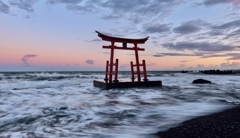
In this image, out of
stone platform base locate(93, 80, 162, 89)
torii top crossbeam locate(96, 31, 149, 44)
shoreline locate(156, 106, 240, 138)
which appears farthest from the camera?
torii top crossbeam locate(96, 31, 149, 44)

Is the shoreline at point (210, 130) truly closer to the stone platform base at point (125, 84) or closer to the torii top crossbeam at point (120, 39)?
the stone platform base at point (125, 84)

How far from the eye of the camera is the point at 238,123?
5.02 metres

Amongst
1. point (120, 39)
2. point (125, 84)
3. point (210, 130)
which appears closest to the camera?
point (210, 130)

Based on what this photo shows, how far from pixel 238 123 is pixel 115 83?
1095 cm

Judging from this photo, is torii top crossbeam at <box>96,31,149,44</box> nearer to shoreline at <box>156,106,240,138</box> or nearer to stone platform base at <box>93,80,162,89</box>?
stone platform base at <box>93,80,162,89</box>

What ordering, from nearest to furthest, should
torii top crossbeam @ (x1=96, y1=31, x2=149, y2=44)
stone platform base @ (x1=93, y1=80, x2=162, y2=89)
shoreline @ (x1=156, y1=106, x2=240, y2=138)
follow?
shoreline @ (x1=156, y1=106, x2=240, y2=138) < stone platform base @ (x1=93, y1=80, x2=162, y2=89) < torii top crossbeam @ (x1=96, y1=31, x2=149, y2=44)

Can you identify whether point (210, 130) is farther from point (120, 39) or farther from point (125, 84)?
point (120, 39)

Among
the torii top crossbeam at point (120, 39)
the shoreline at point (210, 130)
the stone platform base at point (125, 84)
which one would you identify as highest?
the torii top crossbeam at point (120, 39)

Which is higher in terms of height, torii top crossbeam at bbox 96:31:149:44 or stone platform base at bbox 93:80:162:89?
torii top crossbeam at bbox 96:31:149:44

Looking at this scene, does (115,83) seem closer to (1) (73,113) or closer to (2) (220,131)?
(1) (73,113)

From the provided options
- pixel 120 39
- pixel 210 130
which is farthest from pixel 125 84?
pixel 210 130

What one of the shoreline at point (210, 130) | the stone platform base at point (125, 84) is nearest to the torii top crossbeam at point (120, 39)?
the stone platform base at point (125, 84)

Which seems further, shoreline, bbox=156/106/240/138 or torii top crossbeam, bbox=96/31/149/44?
torii top crossbeam, bbox=96/31/149/44

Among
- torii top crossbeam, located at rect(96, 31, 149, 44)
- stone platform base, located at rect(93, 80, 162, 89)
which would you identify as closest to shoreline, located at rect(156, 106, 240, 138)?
stone platform base, located at rect(93, 80, 162, 89)
